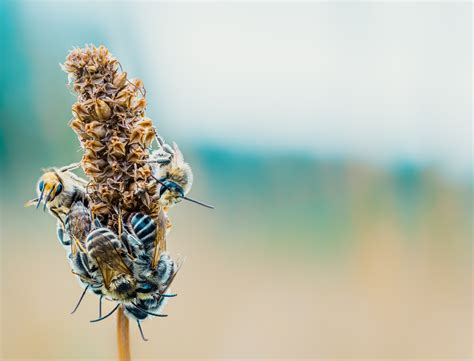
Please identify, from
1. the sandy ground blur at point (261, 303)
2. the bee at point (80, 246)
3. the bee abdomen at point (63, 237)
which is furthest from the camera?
the sandy ground blur at point (261, 303)

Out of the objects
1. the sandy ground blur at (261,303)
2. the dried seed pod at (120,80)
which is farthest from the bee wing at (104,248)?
the sandy ground blur at (261,303)

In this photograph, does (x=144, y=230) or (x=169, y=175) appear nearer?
(x=144, y=230)

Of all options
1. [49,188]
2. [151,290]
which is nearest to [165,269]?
[151,290]

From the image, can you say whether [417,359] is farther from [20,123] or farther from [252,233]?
[20,123]

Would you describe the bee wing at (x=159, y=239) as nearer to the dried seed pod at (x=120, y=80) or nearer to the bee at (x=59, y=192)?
the bee at (x=59, y=192)

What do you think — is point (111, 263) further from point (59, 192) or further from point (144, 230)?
point (59, 192)

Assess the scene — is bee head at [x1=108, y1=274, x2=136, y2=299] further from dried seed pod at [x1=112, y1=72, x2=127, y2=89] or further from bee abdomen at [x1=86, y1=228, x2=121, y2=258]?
dried seed pod at [x1=112, y1=72, x2=127, y2=89]

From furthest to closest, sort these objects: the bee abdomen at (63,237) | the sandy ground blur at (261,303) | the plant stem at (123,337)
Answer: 1. the sandy ground blur at (261,303)
2. the bee abdomen at (63,237)
3. the plant stem at (123,337)
